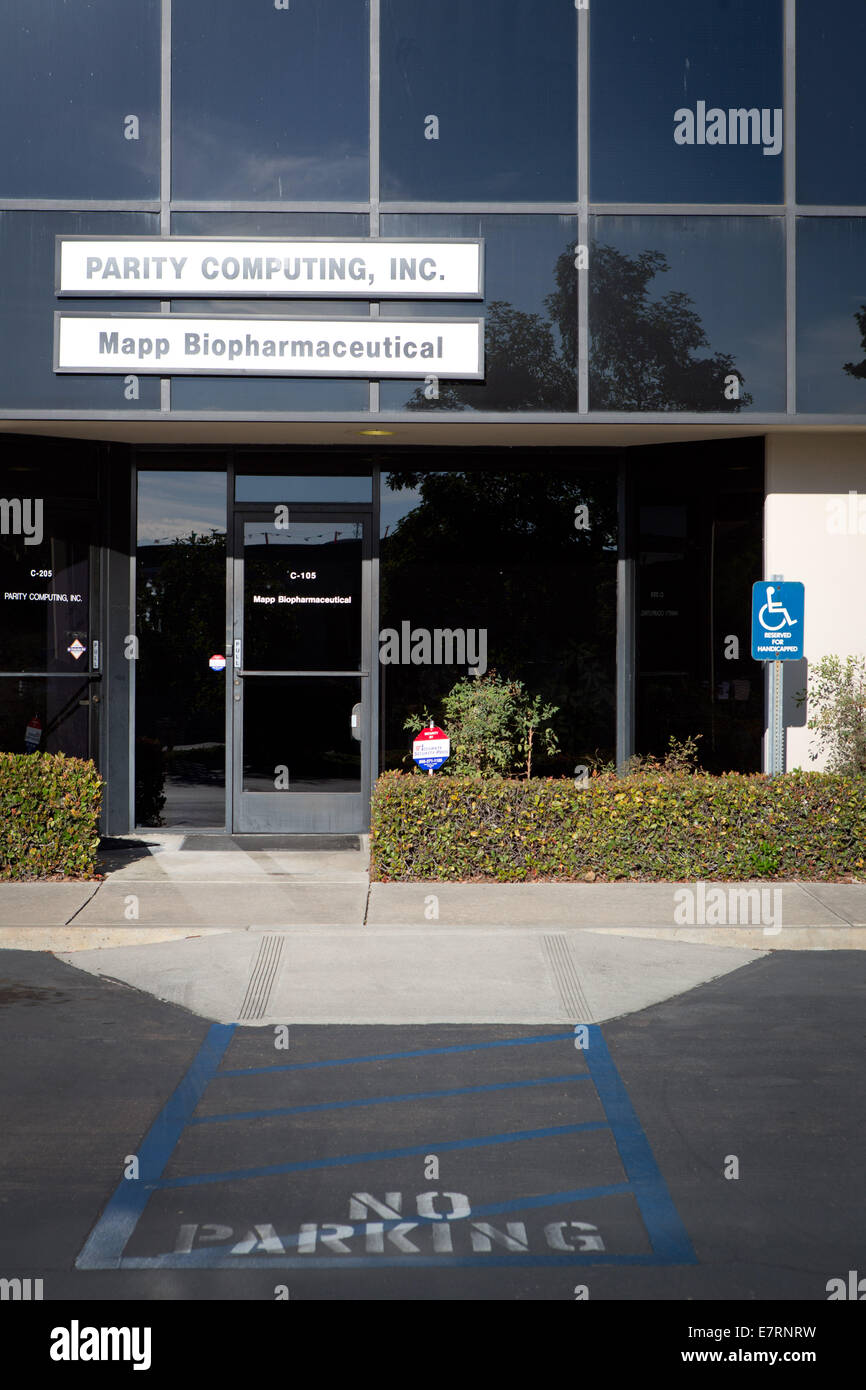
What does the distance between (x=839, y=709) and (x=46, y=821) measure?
6.44 metres

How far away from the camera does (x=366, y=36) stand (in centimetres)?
1079

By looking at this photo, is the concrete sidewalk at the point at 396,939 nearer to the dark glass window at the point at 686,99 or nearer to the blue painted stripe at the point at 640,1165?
the blue painted stripe at the point at 640,1165

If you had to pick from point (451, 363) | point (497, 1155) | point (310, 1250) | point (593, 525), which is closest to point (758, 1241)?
point (497, 1155)

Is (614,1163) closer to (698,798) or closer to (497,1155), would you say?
(497,1155)

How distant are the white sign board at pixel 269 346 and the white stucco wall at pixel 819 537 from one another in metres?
2.86

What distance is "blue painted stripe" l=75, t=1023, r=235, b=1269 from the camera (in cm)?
409

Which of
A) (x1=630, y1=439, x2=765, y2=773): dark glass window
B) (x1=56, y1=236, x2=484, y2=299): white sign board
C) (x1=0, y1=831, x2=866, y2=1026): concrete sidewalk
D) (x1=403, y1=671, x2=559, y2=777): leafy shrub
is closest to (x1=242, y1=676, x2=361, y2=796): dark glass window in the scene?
(x1=403, y1=671, x2=559, y2=777): leafy shrub

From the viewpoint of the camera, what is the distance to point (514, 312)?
10648mm

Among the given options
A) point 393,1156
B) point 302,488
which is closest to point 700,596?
point 302,488

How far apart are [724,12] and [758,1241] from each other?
9857 millimetres

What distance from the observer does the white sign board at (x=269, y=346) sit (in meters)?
10.5

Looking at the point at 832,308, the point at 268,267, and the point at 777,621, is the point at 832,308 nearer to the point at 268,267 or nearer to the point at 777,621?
the point at 777,621

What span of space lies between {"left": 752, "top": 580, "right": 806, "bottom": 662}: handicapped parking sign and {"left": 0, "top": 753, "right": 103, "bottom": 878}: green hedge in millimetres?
5376

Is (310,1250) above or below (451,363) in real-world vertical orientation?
below
